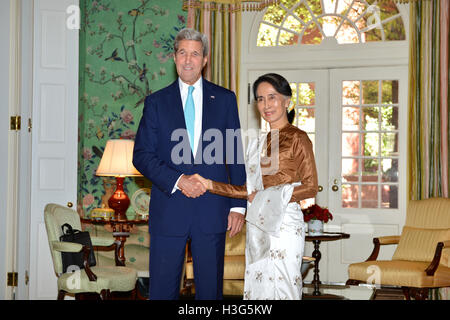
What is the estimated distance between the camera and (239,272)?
5297 mm

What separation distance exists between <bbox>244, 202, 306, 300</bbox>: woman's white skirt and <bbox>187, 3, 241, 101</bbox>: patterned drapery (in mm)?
3760

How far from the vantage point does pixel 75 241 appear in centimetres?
465

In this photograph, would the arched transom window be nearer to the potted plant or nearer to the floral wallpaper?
the floral wallpaper

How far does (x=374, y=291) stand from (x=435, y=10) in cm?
291

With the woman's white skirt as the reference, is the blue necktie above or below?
above

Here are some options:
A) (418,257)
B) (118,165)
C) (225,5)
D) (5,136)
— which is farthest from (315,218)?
(5,136)

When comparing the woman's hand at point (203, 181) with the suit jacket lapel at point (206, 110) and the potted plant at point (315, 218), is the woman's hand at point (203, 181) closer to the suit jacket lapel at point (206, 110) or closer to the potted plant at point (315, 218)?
the suit jacket lapel at point (206, 110)

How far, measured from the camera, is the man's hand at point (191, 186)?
244 centimetres

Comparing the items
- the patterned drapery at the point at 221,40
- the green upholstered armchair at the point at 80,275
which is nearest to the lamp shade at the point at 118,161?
the green upholstered armchair at the point at 80,275

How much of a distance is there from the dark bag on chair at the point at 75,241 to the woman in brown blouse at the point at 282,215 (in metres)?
2.09

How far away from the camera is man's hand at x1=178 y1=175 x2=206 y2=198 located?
8.00 feet

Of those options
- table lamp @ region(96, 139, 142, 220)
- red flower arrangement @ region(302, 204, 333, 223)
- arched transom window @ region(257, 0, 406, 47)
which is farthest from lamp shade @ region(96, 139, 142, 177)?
arched transom window @ region(257, 0, 406, 47)

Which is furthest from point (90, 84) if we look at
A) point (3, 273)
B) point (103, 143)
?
point (3, 273)

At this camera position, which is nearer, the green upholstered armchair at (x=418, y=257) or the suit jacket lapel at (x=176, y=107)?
the suit jacket lapel at (x=176, y=107)
